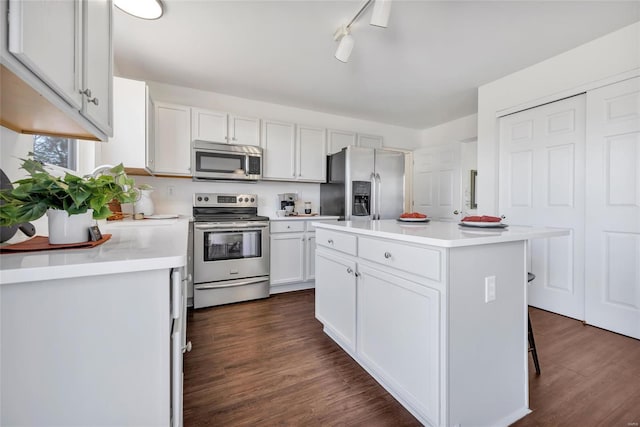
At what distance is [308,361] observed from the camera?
1.82 m

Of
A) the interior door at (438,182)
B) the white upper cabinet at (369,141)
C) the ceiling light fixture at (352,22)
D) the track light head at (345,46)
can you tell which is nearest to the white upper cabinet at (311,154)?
the white upper cabinet at (369,141)

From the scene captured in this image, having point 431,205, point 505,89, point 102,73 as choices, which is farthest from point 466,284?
point 431,205

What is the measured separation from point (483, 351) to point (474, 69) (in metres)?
2.82

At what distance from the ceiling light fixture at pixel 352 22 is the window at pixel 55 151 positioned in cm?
189

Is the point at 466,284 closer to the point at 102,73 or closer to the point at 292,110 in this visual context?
the point at 102,73

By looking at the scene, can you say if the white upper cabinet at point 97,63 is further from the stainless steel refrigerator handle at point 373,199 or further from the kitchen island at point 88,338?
the stainless steel refrigerator handle at point 373,199

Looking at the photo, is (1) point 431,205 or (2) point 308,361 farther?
(1) point 431,205

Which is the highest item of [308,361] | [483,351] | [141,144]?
[141,144]

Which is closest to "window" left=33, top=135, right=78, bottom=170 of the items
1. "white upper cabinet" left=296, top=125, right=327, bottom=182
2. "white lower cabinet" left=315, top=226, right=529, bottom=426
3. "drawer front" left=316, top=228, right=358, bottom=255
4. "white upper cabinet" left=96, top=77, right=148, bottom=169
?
"white upper cabinet" left=96, top=77, right=148, bottom=169

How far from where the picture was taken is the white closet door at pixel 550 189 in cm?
249

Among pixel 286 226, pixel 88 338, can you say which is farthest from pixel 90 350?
pixel 286 226

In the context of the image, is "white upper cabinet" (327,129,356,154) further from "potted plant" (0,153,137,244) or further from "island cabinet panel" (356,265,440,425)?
"potted plant" (0,153,137,244)

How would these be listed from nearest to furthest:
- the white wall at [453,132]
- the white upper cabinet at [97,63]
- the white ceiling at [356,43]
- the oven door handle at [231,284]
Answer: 1. the white upper cabinet at [97,63]
2. the white ceiling at [356,43]
3. the oven door handle at [231,284]
4. the white wall at [453,132]

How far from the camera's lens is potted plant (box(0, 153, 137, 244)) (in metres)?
0.79
